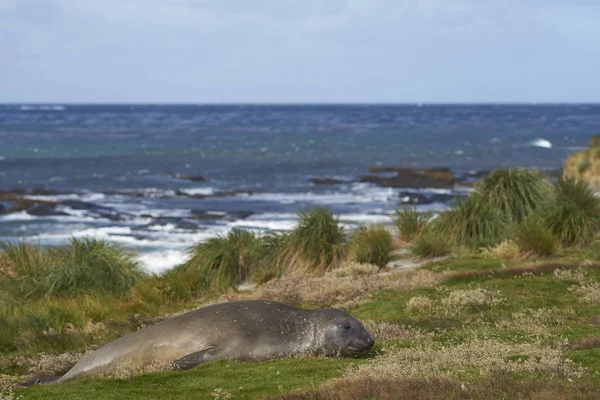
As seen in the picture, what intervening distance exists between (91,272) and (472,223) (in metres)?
10.2

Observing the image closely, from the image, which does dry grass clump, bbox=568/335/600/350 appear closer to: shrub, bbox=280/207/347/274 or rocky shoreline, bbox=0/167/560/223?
shrub, bbox=280/207/347/274

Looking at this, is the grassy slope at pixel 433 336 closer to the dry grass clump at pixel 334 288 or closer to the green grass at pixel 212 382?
the green grass at pixel 212 382

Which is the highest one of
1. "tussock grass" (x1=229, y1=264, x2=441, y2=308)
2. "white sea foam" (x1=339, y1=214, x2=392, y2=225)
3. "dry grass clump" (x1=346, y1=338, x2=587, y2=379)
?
"dry grass clump" (x1=346, y1=338, x2=587, y2=379)

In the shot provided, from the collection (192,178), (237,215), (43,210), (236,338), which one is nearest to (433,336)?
(236,338)

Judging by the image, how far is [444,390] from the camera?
775 centimetres

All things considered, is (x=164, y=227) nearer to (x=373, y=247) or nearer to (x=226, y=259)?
(x=226, y=259)

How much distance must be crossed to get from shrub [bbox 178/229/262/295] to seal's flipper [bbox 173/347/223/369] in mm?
8043

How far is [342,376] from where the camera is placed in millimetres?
8992

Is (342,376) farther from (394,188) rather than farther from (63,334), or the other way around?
(394,188)

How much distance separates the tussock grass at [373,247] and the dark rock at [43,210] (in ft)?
78.5

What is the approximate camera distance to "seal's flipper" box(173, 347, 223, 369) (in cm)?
1029

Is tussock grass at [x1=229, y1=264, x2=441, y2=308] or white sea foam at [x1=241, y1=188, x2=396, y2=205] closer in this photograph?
tussock grass at [x1=229, y1=264, x2=441, y2=308]

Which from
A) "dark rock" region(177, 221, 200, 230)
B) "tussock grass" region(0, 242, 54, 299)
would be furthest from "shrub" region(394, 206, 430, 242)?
"dark rock" region(177, 221, 200, 230)

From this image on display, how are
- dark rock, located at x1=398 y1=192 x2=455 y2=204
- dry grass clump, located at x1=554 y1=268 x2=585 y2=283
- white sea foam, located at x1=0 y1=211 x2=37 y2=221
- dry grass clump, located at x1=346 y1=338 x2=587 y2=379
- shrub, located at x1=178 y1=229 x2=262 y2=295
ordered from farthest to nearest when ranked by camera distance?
dark rock, located at x1=398 y1=192 x2=455 y2=204
white sea foam, located at x1=0 y1=211 x2=37 y2=221
shrub, located at x1=178 y1=229 x2=262 y2=295
dry grass clump, located at x1=554 y1=268 x2=585 y2=283
dry grass clump, located at x1=346 y1=338 x2=587 y2=379
